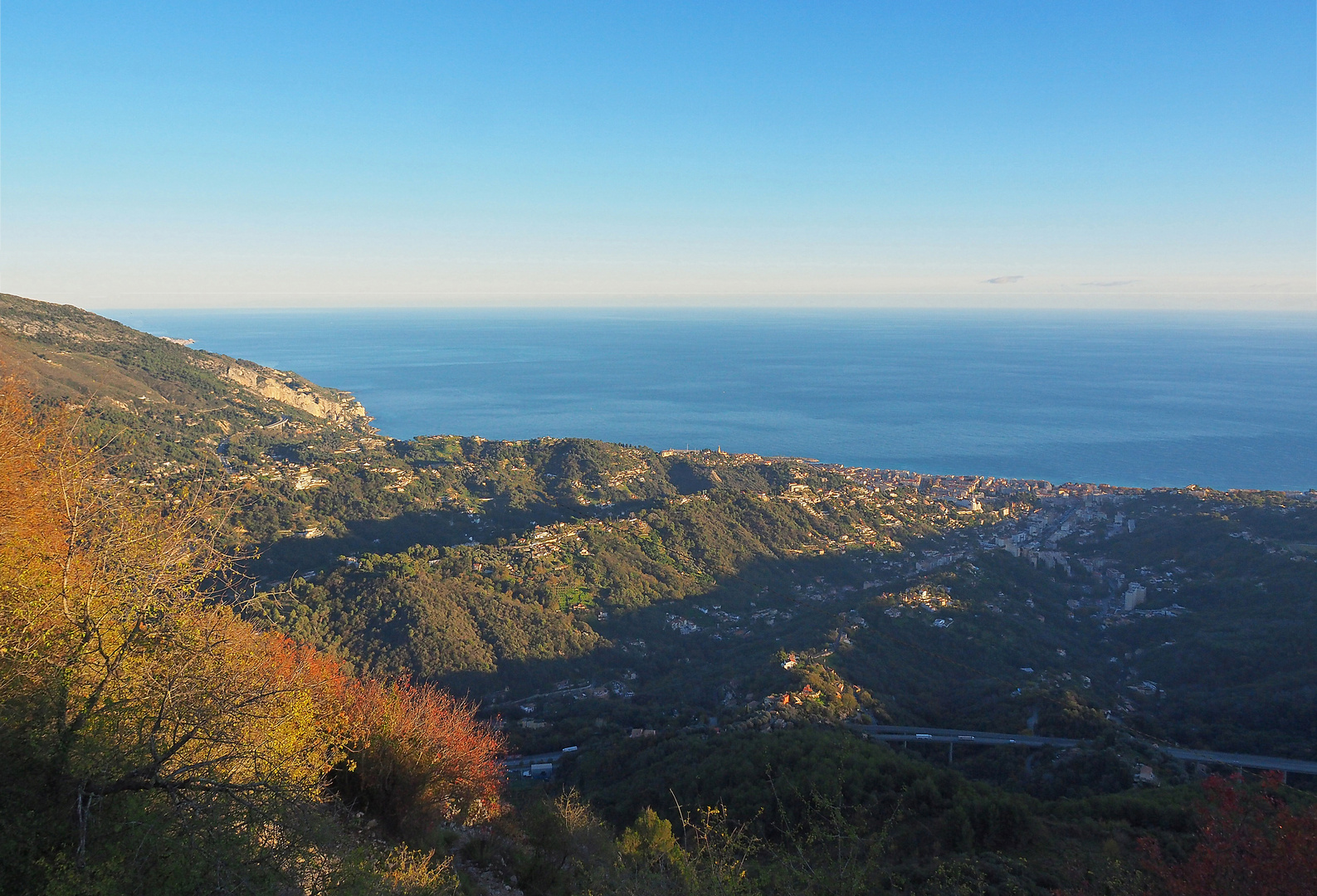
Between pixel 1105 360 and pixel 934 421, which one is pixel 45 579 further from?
pixel 1105 360

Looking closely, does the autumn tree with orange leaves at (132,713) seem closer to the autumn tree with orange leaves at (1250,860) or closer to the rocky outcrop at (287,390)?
the autumn tree with orange leaves at (1250,860)

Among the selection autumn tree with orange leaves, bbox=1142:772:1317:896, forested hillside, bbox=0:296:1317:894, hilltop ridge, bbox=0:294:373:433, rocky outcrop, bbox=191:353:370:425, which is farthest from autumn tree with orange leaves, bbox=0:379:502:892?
rocky outcrop, bbox=191:353:370:425

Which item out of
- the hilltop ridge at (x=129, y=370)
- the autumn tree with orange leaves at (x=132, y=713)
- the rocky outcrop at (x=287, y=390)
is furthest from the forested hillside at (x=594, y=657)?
the rocky outcrop at (x=287, y=390)

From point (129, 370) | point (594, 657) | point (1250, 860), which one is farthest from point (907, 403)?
point (1250, 860)

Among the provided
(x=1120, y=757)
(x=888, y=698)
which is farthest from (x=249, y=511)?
(x=1120, y=757)

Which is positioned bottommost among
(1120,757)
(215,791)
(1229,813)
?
(1120,757)

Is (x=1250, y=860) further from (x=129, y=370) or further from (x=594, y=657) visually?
(x=129, y=370)
